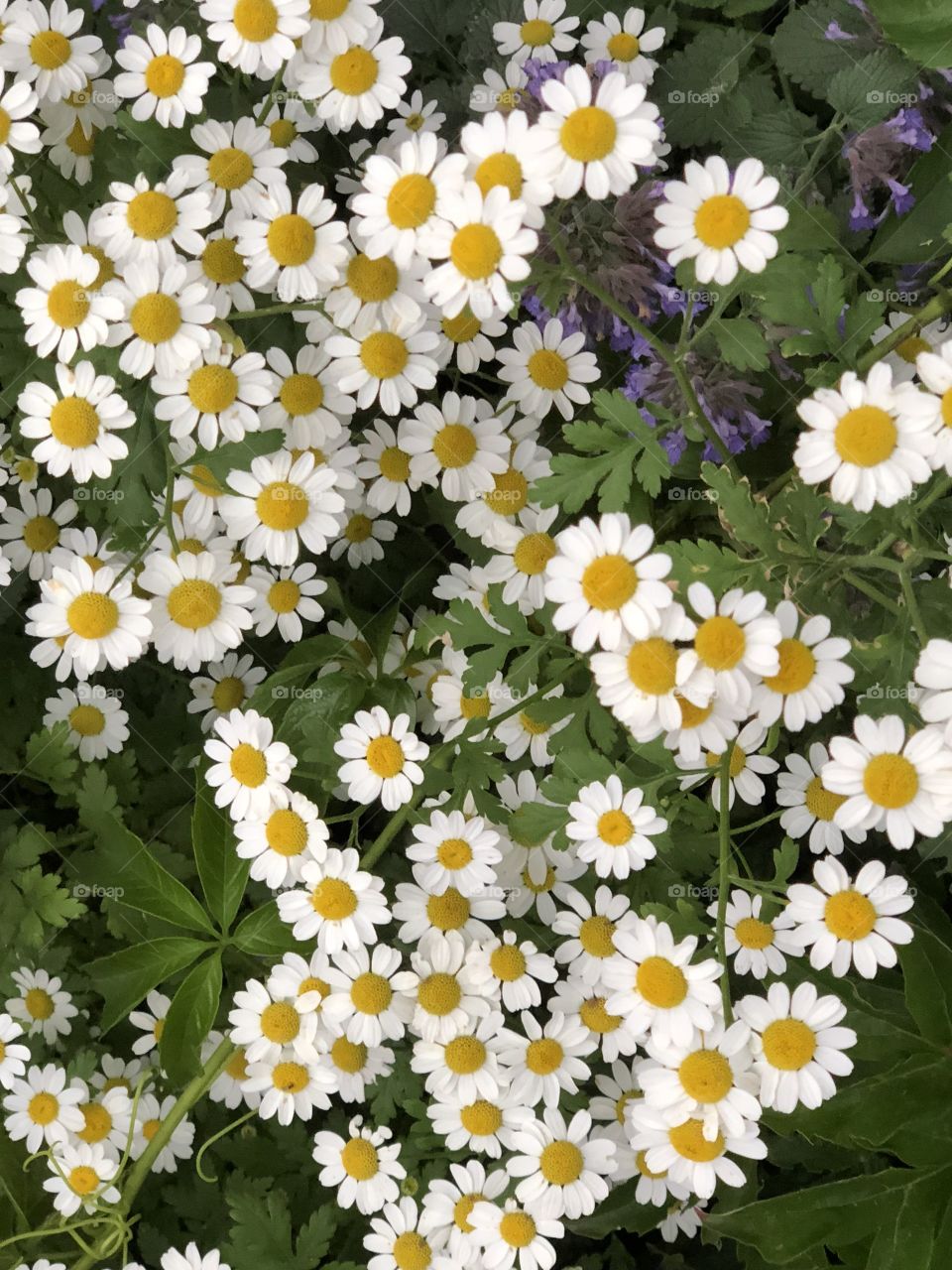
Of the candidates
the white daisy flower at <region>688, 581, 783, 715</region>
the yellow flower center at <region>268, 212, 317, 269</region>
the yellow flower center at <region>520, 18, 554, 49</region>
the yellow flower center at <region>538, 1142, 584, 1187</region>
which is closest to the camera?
the white daisy flower at <region>688, 581, 783, 715</region>

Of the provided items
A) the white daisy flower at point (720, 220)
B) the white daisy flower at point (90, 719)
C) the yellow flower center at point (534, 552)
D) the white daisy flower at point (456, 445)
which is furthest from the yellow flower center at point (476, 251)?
the white daisy flower at point (90, 719)

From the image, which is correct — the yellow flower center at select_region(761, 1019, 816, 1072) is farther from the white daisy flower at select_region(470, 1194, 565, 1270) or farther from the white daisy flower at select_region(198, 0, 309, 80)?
the white daisy flower at select_region(198, 0, 309, 80)

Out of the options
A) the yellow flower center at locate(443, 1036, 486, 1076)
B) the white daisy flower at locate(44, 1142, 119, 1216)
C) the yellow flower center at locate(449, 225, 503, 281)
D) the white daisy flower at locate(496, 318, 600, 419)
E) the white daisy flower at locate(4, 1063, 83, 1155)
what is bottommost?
the white daisy flower at locate(44, 1142, 119, 1216)

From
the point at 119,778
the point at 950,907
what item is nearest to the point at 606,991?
the point at 950,907

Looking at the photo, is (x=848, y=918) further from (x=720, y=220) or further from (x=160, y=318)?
(x=160, y=318)

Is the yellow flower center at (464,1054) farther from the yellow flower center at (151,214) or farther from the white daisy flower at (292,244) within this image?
the yellow flower center at (151,214)

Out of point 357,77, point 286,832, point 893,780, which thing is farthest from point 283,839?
point 357,77

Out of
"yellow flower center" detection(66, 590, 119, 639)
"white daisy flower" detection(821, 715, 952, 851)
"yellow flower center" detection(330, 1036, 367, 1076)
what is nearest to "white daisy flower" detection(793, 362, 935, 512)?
"white daisy flower" detection(821, 715, 952, 851)
